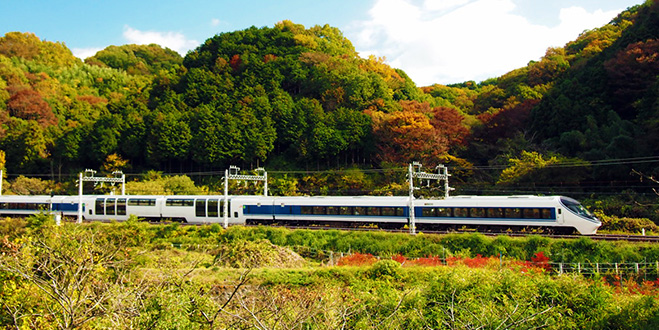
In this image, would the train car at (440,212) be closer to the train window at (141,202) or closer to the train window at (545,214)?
the train window at (545,214)

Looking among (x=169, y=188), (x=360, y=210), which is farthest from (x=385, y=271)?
(x=169, y=188)

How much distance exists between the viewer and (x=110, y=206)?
117ft

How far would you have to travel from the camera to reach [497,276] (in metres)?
14.7

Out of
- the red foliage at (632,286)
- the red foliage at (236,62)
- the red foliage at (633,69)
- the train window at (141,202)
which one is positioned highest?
the red foliage at (236,62)

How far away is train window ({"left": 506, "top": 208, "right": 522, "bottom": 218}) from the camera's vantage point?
24.8 m

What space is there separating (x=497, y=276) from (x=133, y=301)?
10844mm

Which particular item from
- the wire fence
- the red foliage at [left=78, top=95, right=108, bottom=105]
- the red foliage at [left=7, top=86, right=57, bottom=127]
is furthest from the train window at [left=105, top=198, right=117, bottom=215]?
the red foliage at [left=78, top=95, right=108, bottom=105]

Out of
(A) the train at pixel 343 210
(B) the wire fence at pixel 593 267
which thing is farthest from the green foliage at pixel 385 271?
(A) the train at pixel 343 210

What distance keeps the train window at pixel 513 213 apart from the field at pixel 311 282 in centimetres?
323

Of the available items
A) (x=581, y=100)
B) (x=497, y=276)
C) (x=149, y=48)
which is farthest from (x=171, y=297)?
(x=149, y=48)

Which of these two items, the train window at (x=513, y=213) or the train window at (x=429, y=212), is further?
the train window at (x=429, y=212)

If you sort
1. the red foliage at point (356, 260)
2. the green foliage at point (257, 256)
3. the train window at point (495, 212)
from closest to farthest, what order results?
the red foliage at point (356, 260), the green foliage at point (257, 256), the train window at point (495, 212)

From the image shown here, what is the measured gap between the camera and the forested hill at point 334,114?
3406 cm

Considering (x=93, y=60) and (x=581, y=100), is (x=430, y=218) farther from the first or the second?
(x=93, y=60)
